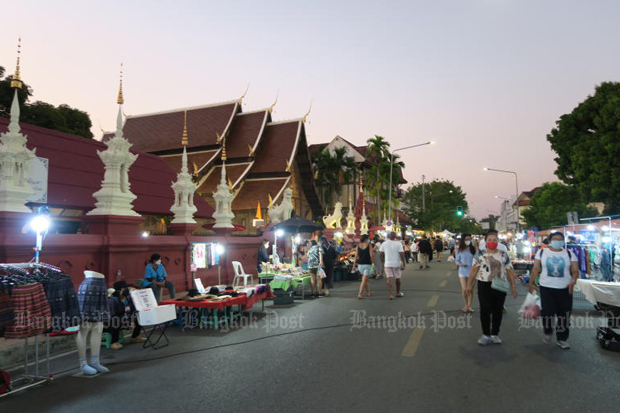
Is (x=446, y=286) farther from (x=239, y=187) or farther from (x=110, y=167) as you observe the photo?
(x=239, y=187)

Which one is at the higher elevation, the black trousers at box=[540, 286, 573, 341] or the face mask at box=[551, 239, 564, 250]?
the face mask at box=[551, 239, 564, 250]

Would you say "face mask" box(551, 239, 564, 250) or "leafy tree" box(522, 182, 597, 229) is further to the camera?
"leafy tree" box(522, 182, 597, 229)

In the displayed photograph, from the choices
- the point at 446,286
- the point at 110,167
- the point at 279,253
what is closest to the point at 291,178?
the point at 279,253

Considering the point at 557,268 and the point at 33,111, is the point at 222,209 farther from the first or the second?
the point at 33,111

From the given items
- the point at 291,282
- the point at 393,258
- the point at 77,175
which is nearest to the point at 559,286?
the point at 393,258

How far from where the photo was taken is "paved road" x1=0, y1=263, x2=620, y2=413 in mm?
4273

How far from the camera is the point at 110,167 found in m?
10.9

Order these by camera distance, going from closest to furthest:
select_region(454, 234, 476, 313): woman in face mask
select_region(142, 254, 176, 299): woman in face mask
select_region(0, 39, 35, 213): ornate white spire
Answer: select_region(0, 39, 35, 213): ornate white spire < select_region(142, 254, 176, 299): woman in face mask < select_region(454, 234, 476, 313): woman in face mask

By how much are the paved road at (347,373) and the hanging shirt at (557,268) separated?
3.05ft

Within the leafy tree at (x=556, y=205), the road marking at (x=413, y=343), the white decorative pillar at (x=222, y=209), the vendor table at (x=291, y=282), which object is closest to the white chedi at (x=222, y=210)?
the white decorative pillar at (x=222, y=209)

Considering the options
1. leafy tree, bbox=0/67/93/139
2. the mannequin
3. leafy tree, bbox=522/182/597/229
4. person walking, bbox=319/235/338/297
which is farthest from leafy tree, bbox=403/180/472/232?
the mannequin

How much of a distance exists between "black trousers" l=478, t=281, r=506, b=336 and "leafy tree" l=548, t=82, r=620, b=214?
23323 millimetres

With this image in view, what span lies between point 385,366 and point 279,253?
12.2 m

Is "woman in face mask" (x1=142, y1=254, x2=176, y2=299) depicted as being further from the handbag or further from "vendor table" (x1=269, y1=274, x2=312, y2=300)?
the handbag
